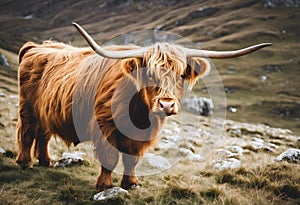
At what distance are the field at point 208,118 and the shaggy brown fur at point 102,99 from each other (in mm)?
496

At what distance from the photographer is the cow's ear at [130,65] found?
3766mm

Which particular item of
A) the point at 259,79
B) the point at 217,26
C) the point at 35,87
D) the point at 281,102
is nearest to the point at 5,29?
the point at 217,26

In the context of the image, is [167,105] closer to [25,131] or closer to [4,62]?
[25,131]

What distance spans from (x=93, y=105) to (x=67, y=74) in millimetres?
860

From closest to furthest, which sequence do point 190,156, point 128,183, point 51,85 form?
point 128,183, point 51,85, point 190,156

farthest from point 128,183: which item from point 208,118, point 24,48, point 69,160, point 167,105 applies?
point 208,118

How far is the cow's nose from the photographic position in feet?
10.9

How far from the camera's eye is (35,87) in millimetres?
5094

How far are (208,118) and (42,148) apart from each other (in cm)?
1767

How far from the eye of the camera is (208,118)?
2188 cm

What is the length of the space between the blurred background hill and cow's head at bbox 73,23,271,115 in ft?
12.0

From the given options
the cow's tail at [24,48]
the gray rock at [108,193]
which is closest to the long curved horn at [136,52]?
the gray rock at [108,193]

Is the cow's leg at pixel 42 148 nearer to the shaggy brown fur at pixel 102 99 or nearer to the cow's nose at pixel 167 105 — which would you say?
the shaggy brown fur at pixel 102 99

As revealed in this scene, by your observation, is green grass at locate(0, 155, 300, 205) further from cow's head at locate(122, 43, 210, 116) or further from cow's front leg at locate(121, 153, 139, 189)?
cow's head at locate(122, 43, 210, 116)
